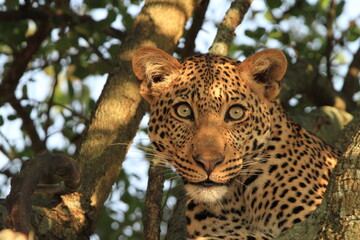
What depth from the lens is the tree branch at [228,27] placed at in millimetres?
7262

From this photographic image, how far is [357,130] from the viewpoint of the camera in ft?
13.4

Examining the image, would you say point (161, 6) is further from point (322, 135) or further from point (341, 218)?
point (341, 218)

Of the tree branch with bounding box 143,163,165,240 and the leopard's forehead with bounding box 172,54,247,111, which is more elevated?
the leopard's forehead with bounding box 172,54,247,111

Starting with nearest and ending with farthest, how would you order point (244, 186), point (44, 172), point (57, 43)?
point (44, 172), point (244, 186), point (57, 43)

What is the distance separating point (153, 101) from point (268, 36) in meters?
3.08

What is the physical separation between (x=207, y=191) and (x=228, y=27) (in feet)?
7.14

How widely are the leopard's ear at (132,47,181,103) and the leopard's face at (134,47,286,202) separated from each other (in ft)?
0.03

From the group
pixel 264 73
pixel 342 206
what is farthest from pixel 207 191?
pixel 342 206

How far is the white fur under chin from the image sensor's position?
5879mm

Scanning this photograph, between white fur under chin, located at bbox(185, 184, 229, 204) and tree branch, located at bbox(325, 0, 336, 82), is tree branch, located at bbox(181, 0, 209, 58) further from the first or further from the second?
white fur under chin, located at bbox(185, 184, 229, 204)

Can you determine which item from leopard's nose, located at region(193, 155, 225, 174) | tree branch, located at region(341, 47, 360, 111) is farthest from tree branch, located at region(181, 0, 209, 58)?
leopard's nose, located at region(193, 155, 225, 174)

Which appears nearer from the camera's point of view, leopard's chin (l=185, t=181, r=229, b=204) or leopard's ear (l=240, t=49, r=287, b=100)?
leopard's chin (l=185, t=181, r=229, b=204)

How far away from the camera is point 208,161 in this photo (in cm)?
567

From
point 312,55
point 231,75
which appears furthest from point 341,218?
point 312,55
